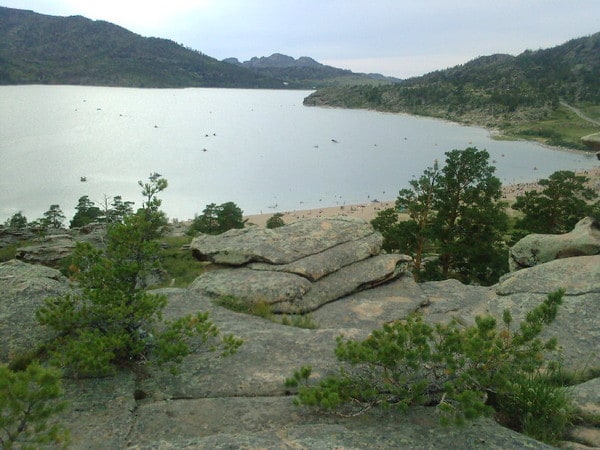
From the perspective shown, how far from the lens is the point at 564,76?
19375cm

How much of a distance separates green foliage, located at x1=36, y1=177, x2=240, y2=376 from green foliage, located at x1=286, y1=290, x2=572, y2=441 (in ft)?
6.99

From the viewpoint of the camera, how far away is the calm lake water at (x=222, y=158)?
67812 millimetres

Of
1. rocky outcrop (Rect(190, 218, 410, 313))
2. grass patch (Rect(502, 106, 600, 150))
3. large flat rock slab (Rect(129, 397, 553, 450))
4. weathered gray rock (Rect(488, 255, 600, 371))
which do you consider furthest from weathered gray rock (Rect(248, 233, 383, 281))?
grass patch (Rect(502, 106, 600, 150))

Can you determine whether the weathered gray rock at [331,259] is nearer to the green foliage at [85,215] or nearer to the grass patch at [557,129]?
the green foliage at [85,215]

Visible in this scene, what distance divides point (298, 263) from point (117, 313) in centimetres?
736

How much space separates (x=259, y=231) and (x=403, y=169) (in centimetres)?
8354

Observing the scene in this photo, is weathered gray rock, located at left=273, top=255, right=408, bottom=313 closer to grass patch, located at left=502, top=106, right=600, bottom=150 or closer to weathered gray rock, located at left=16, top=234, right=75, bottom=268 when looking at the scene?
weathered gray rock, located at left=16, top=234, right=75, bottom=268

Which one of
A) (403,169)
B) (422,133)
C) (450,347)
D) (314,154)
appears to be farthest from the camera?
(422,133)

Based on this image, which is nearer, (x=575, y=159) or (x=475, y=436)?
(x=475, y=436)

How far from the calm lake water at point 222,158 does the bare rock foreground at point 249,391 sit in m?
51.9

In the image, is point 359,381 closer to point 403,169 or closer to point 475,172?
point 475,172

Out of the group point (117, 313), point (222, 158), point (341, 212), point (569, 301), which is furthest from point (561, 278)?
point (222, 158)

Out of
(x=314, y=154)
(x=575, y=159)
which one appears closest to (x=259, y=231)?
(x=314, y=154)

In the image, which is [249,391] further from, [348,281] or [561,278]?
[561,278]
